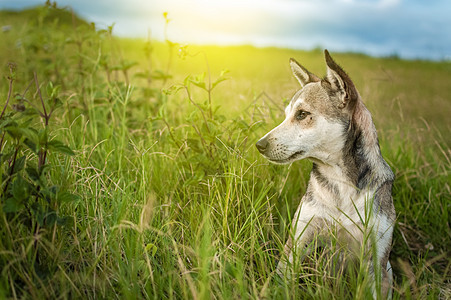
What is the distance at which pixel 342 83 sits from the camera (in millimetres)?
3049

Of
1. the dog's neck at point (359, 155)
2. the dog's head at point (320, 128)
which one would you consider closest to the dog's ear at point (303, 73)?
the dog's head at point (320, 128)

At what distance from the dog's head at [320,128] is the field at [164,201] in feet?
1.26

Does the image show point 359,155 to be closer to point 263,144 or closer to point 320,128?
point 320,128

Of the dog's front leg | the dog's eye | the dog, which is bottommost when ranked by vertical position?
the dog's front leg

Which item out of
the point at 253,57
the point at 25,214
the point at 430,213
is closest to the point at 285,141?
the point at 25,214

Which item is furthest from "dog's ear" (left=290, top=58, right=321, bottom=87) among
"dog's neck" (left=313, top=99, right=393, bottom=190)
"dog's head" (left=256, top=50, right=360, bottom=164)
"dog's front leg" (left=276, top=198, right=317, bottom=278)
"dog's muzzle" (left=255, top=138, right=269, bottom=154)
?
Answer: "dog's front leg" (left=276, top=198, right=317, bottom=278)

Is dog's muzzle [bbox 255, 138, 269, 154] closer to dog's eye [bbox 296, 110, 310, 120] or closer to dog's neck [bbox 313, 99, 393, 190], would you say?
dog's eye [bbox 296, 110, 310, 120]

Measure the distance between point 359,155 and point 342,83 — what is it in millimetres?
532

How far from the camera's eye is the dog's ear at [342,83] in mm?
3008

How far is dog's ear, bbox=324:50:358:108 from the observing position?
9.87ft

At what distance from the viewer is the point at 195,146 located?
3.68 m

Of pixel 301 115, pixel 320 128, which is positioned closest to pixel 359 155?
pixel 320 128

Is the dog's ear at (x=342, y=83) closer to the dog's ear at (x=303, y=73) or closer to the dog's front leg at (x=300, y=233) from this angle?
the dog's ear at (x=303, y=73)

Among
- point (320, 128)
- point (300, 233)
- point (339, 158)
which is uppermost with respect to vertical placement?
point (320, 128)
